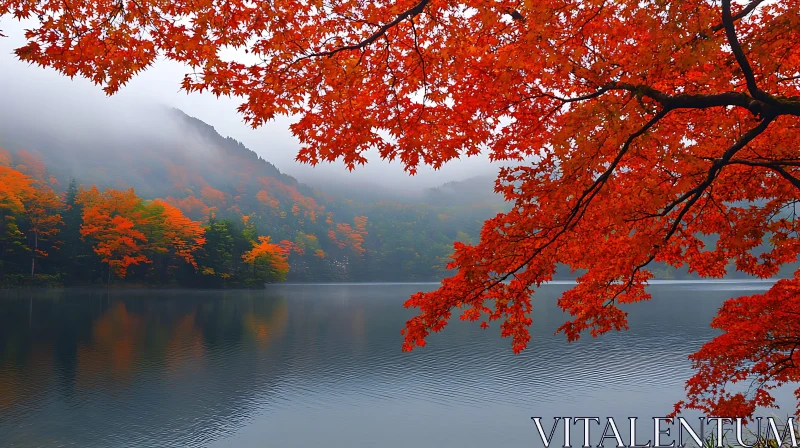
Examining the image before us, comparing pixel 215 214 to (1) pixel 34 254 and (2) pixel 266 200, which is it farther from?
(1) pixel 34 254

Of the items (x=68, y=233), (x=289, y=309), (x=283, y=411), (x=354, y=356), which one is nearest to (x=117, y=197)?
(x=68, y=233)

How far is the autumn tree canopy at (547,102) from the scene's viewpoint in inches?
171

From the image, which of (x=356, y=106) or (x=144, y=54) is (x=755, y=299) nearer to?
(x=356, y=106)

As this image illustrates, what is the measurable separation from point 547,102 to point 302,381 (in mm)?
13767

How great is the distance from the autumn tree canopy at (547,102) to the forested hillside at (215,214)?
4537 centimetres

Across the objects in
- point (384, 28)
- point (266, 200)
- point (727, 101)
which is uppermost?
point (266, 200)

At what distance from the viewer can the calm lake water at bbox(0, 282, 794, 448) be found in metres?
12.0

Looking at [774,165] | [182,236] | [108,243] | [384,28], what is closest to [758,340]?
[774,165]

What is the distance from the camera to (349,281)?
97.9 m

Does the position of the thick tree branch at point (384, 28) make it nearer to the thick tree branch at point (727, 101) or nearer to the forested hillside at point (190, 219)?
the thick tree branch at point (727, 101)

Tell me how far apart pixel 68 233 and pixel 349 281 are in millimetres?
57198

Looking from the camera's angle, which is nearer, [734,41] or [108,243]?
[734,41]

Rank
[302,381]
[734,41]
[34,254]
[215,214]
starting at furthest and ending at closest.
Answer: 1. [215,214]
2. [34,254]
3. [302,381]
4. [734,41]

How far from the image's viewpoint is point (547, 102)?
19.2 feet
